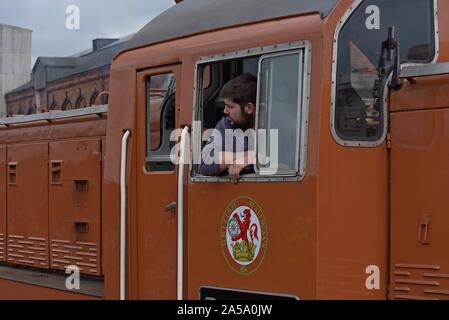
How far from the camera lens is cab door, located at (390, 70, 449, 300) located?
4.22 meters

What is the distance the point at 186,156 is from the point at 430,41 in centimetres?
173

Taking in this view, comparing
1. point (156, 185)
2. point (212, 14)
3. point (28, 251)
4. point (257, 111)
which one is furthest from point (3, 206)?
point (257, 111)

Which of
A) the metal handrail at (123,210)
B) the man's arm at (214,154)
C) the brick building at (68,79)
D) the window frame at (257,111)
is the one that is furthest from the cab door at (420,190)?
the brick building at (68,79)

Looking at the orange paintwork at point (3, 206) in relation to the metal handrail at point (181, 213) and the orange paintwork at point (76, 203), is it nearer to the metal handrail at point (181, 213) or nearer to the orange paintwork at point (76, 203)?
the orange paintwork at point (76, 203)

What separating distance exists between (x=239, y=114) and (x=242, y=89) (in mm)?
166

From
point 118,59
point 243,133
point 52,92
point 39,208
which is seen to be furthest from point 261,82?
point 52,92

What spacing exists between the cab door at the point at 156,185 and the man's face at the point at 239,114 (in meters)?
0.52

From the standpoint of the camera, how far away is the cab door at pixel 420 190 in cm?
422

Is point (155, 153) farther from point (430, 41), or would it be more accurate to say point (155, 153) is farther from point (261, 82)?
point (430, 41)

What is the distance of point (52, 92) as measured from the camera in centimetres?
3172

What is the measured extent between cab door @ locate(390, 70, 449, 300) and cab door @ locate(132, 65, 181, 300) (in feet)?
5.10

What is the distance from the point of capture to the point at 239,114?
15.8 feet

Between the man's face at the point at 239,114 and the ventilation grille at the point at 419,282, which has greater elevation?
the man's face at the point at 239,114
